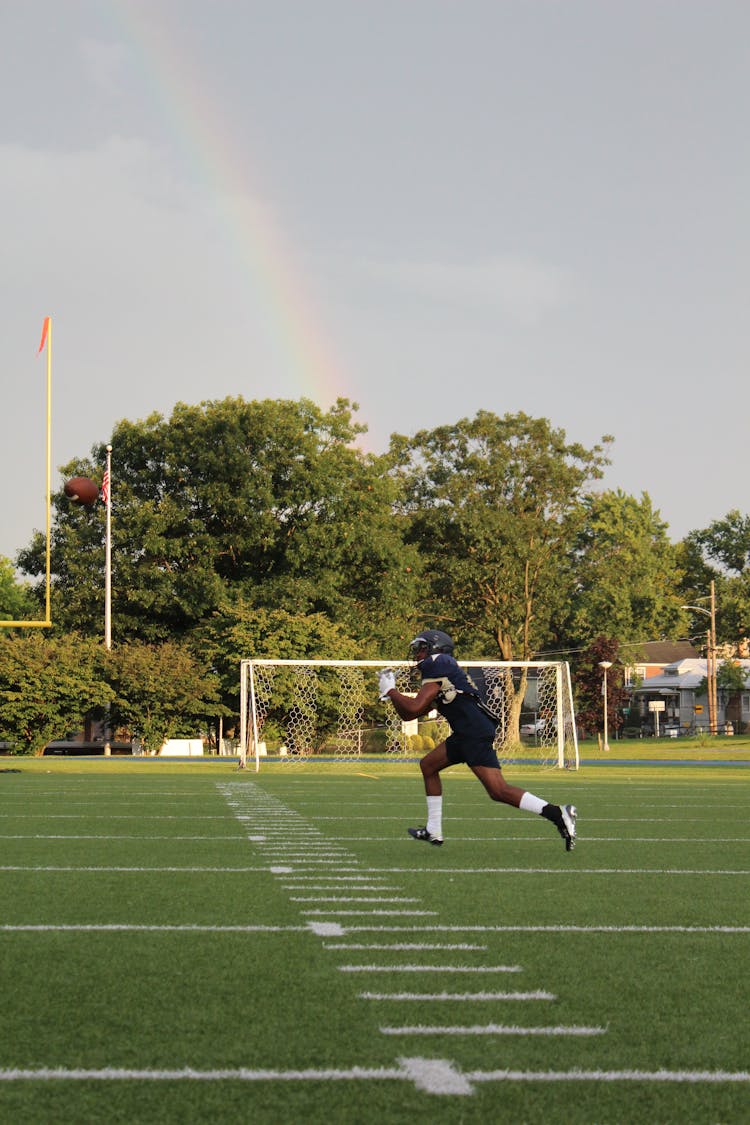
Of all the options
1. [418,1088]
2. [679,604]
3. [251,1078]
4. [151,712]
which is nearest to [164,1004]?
[251,1078]

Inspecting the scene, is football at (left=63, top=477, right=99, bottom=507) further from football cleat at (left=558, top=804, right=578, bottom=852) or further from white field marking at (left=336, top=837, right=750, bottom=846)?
football cleat at (left=558, top=804, right=578, bottom=852)

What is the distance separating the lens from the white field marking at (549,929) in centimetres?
716

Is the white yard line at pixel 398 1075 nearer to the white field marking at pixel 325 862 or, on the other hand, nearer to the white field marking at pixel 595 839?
the white field marking at pixel 325 862

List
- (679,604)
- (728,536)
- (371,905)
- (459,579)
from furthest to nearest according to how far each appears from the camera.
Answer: (728,536) → (679,604) → (459,579) → (371,905)

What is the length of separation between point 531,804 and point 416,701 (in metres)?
1.17

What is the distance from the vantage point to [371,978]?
5848mm

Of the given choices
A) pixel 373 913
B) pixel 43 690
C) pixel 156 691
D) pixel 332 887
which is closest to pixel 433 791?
pixel 332 887

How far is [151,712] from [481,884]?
38.9 m

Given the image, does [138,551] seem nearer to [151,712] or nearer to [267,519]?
[267,519]

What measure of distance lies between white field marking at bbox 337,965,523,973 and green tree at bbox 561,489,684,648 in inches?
2453

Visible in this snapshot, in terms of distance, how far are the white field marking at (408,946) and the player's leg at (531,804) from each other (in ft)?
12.9

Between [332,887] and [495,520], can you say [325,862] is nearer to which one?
[332,887]

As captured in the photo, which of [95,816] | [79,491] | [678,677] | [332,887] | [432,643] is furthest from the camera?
[678,677]

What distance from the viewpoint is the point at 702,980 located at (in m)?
5.91
